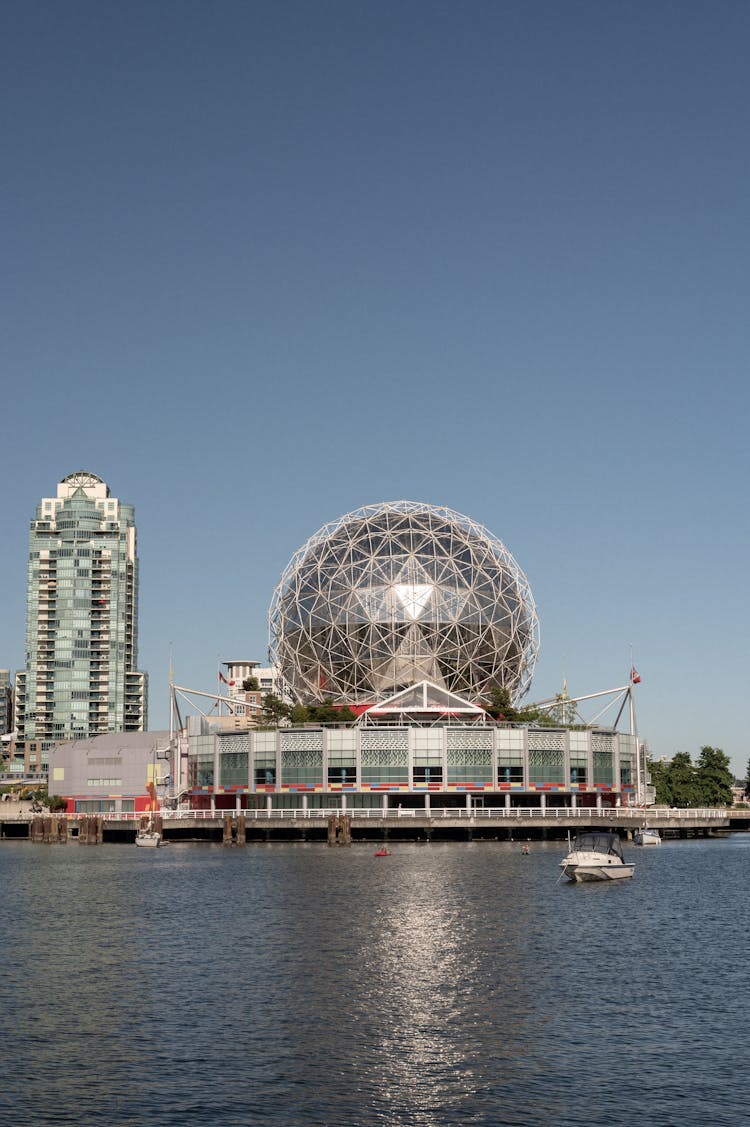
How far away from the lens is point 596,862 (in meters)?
92.8

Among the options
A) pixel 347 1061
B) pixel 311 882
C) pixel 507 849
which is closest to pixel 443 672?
pixel 507 849

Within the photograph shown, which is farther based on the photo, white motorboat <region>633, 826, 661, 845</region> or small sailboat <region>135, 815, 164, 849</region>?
white motorboat <region>633, 826, 661, 845</region>

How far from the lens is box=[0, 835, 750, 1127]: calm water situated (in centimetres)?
3388

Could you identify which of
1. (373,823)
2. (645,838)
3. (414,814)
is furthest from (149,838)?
(645,838)

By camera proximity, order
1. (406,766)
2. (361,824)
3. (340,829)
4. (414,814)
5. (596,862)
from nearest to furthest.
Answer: (596,862) → (340,829) → (361,824) → (414,814) → (406,766)

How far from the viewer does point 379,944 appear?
5962 cm

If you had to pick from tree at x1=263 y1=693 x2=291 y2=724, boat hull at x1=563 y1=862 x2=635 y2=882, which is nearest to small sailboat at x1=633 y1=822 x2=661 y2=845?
boat hull at x1=563 y1=862 x2=635 y2=882

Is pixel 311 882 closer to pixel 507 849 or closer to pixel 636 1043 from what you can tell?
pixel 507 849

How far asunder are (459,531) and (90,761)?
62.3 metres

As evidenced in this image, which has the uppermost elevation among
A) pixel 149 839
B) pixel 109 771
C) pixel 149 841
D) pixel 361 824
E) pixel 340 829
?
pixel 109 771

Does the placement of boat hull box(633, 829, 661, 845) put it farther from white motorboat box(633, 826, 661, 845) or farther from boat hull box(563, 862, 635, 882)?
boat hull box(563, 862, 635, 882)

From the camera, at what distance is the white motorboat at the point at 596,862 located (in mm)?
92312

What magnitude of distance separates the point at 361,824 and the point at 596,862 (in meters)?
42.9

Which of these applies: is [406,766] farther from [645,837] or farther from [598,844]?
[598,844]
